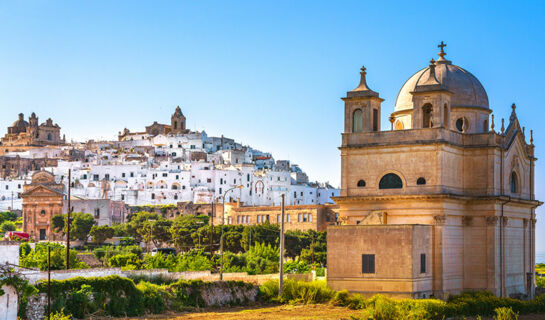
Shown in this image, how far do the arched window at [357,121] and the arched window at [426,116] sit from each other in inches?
111

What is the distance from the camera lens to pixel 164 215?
9856 centimetres

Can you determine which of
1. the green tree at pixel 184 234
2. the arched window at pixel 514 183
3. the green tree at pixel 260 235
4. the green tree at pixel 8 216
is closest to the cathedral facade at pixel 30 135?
the green tree at pixel 8 216

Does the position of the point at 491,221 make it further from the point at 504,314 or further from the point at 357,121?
the point at 357,121

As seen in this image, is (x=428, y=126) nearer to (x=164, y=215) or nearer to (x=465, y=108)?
(x=465, y=108)

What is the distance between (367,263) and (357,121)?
740 centimetres

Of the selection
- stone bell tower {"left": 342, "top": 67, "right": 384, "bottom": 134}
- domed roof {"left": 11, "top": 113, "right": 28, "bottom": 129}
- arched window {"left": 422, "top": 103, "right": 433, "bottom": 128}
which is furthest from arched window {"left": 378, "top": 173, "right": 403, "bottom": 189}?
domed roof {"left": 11, "top": 113, "right": 28, "bottom": 129}

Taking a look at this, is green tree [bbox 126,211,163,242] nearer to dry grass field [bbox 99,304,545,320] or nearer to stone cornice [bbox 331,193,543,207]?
stone cornice [bbox 331,193,543,207]

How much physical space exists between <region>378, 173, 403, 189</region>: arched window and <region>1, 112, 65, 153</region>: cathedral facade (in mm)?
111152

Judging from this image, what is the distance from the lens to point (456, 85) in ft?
130

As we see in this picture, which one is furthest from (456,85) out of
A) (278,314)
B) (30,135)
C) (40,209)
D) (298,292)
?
(30,135)

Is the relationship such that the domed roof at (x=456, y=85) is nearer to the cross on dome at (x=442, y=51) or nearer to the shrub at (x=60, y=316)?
the cross on dome at (x=442, y=51)

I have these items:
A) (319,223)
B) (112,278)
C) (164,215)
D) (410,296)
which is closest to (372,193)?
(410,296)

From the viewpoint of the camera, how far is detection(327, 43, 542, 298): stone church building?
34.1 metres

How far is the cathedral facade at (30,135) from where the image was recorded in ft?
465
